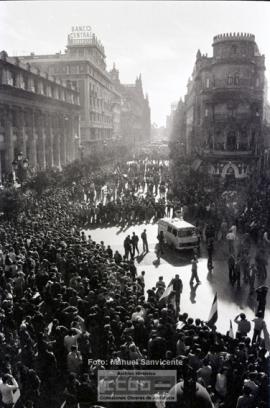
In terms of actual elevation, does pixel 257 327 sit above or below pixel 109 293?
below

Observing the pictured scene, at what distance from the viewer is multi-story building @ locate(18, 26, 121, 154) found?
75.4 metres

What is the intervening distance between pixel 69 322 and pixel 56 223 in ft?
41.5

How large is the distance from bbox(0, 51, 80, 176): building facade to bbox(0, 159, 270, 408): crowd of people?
26319 millimetres

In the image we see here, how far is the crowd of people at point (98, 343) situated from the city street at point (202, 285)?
195 centimetres

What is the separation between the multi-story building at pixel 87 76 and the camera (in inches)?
2970

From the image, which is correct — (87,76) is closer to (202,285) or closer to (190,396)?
(202,285)

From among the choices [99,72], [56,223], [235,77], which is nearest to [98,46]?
[99,72]

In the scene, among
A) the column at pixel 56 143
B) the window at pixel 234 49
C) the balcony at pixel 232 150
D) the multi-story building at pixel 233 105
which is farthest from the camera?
the column at pixel 56 143

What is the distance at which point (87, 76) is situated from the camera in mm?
76688

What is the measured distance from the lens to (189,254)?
72.9ft

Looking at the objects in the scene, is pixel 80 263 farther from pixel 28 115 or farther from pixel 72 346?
pixel 28 115
